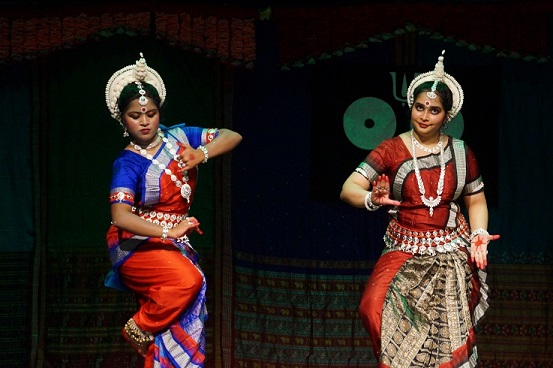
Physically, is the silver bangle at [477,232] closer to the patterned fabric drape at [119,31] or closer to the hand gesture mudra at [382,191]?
the hand gesture mudra at [382,191]

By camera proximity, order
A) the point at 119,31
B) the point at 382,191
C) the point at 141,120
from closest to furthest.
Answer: the point at 382,191, the point at 141,120, the point at 119,31

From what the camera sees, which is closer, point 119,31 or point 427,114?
point 427,114

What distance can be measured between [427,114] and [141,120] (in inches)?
53.0

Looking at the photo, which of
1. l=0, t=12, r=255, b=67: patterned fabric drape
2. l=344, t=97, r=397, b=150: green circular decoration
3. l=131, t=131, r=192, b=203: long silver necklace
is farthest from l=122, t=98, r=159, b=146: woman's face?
l=344, t=97, r=397, b=150: green circular decoration

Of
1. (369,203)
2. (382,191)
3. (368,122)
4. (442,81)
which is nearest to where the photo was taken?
(382,191)

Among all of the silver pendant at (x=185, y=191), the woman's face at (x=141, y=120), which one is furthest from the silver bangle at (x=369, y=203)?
the woman's face at (x=141, y=120)

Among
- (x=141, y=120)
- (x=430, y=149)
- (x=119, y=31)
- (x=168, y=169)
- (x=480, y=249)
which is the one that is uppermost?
(x=119, y=31)

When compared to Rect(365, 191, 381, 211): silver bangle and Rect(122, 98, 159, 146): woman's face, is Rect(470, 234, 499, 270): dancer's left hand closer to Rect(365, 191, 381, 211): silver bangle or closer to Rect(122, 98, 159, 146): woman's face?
Rect(365, 191, 381, 211): silver bangle

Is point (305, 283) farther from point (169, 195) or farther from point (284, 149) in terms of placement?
point (169, 195)

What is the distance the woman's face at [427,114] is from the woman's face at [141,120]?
124 centimetres

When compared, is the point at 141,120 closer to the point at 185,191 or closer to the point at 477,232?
the point at 185,191

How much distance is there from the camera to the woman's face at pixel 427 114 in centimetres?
571

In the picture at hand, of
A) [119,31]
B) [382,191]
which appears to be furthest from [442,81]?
[119,31]

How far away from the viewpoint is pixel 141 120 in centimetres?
566
